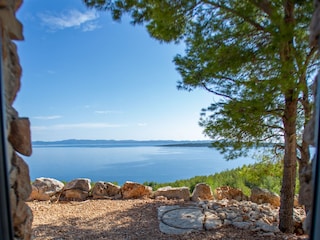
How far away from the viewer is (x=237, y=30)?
268cm

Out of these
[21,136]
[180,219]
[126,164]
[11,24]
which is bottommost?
[180,219]

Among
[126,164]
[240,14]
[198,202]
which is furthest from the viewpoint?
[126,164]

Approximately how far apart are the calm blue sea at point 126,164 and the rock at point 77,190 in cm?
41

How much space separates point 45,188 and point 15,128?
13.2 ft

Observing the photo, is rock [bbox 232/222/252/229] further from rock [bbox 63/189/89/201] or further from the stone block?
the stone block

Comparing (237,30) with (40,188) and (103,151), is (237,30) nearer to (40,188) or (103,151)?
(40,188)

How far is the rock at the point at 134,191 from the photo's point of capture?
4.68 m

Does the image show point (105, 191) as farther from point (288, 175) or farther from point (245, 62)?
point (245, 62)

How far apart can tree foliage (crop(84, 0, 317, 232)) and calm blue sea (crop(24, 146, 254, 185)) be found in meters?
1.66

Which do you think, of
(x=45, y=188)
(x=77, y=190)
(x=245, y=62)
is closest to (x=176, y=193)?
(x=77, y=190)

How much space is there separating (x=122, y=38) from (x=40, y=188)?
3.43 m

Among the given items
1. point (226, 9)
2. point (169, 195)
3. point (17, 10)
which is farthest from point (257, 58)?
point (169, 195)

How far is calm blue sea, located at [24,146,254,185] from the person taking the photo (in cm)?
515

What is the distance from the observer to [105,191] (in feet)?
15.5
